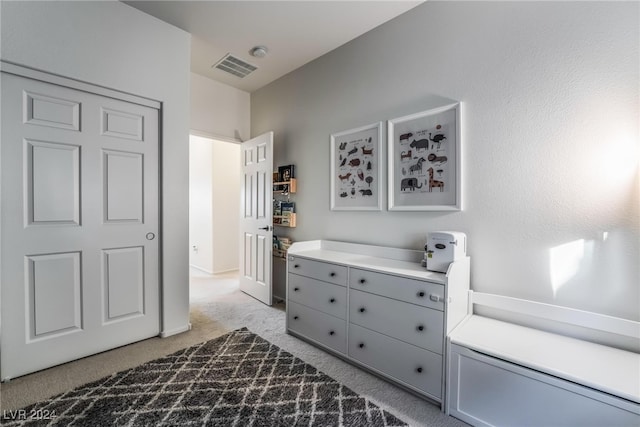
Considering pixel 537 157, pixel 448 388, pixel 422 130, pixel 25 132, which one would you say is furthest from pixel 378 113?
pixel 25 132

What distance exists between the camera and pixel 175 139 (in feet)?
8.45

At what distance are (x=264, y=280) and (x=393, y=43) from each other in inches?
112

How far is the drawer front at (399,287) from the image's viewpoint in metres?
1.67

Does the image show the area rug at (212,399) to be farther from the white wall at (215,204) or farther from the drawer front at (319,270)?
the white wall at (215,204)

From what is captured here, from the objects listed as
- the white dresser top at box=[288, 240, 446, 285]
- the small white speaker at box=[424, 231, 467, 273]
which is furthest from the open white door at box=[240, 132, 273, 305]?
the small white speaker at box=[424, 231, 467, 273]

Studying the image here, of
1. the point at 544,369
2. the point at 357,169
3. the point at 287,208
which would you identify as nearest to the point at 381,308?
the point at 544,369

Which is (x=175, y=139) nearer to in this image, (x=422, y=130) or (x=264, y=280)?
(x=264, y=280)

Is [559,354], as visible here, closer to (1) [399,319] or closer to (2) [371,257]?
(1) [399,319]

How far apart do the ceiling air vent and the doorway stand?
1.52m

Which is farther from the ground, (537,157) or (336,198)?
(537,157)

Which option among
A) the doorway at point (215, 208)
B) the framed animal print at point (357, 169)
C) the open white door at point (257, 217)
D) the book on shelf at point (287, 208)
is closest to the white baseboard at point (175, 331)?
the open white door at point (257, 217)

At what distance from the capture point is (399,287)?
6.01 feet

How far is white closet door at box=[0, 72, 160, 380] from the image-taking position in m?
1.87

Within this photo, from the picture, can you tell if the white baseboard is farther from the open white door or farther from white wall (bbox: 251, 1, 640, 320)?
white wall (bbox: 251, 1, 640, 320)
